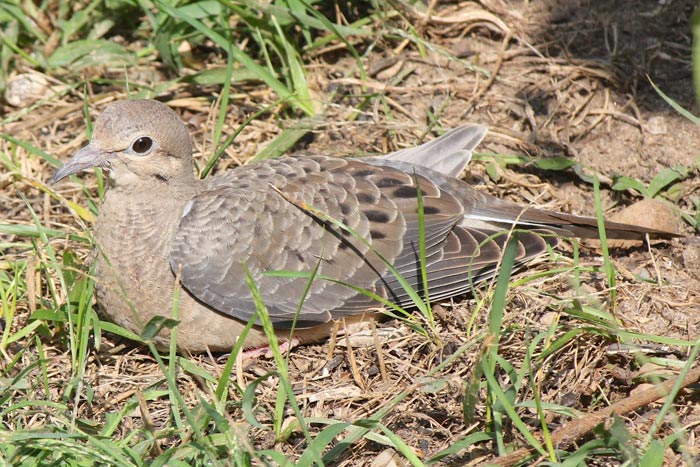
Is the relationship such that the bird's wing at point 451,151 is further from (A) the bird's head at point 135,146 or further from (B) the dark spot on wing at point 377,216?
(A) the bird's head at point 135,146

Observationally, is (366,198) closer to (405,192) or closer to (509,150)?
(405,192)

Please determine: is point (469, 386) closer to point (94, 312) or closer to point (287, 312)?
point (287, 312)

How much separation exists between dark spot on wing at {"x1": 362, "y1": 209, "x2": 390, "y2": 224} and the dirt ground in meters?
0.55

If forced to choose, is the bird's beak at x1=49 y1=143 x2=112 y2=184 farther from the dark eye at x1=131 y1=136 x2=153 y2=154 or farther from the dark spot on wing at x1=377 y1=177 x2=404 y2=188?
the dark spot on wing at x1=377 y1=177 x2=404 y2=188

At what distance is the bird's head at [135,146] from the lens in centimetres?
445

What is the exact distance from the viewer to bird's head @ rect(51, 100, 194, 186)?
4445 millimetres

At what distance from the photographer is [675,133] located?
552 cm

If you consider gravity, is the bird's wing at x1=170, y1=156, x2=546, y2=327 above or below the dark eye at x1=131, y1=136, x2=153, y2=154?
below

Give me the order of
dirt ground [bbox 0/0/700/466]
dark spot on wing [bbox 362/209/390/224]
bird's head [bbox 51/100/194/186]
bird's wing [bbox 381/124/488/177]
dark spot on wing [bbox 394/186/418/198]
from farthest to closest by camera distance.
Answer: bird's wing [bbox 381/124/488/177] → dark spot on wing [bbox 394/186/418/198] → dark spot on wing [bbox 362/209/390/224] → bird's head [bbox 51/100/194/186] → dirt ground [bbox 0/0/700/466]

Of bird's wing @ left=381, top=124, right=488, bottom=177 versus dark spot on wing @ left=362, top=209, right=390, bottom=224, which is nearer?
dark spot on wing @ left=362, top=209, right=390, bottom=224

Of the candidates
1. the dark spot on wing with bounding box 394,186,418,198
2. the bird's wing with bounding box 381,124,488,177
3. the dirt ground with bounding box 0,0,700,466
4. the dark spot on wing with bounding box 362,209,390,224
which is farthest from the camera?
the bird's wing with bounding box 381,124,488,177

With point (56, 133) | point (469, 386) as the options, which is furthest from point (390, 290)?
point (56, 133)

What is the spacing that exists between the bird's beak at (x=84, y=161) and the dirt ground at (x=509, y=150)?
0.84 metres

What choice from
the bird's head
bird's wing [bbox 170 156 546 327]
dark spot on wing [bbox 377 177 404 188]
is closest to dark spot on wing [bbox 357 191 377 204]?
bird's wing [bbox 170 156 546 327]
